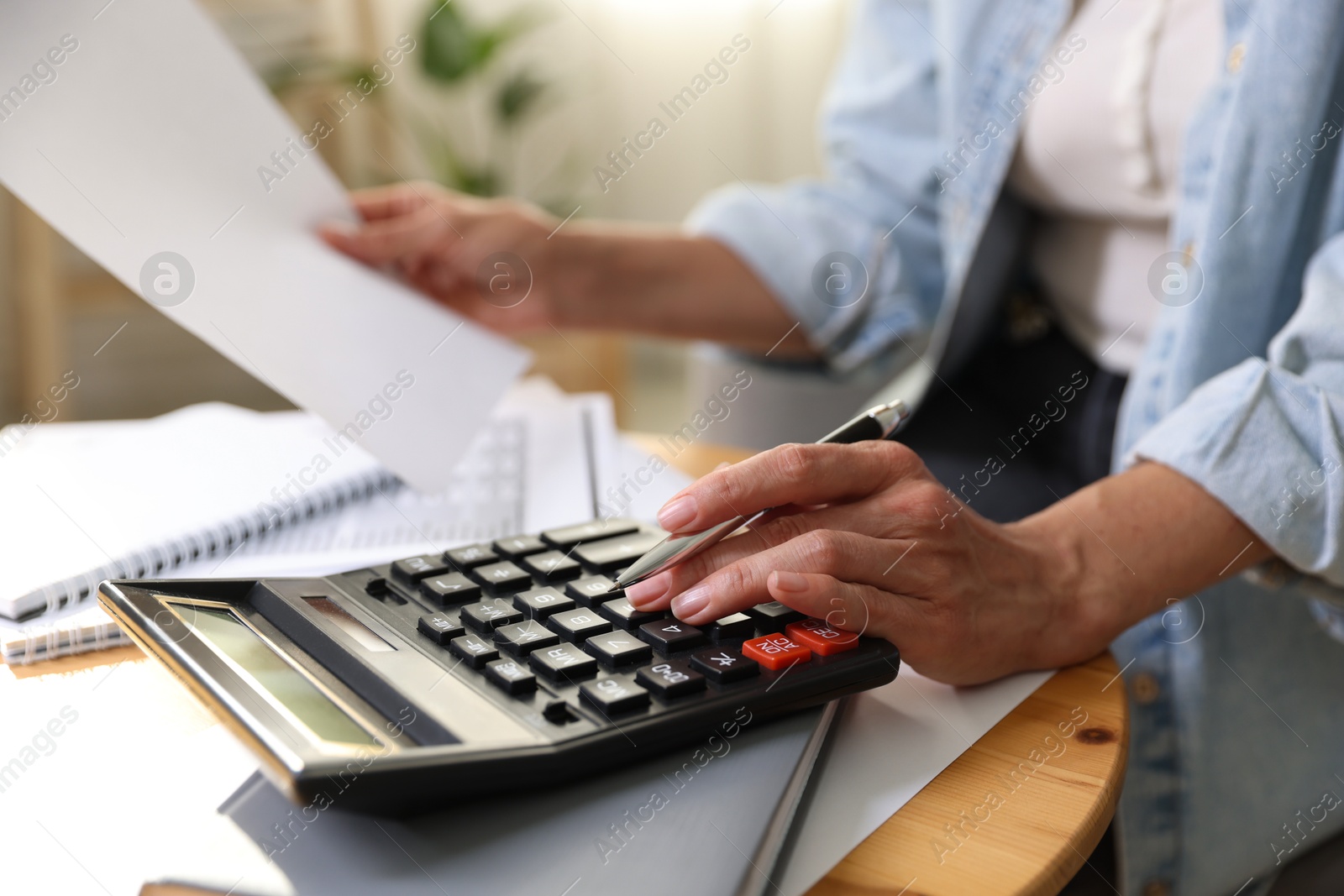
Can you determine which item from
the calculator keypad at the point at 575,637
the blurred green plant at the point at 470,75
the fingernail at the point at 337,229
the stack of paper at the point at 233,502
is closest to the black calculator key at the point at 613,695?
the calculator keypad at the point at 575,637

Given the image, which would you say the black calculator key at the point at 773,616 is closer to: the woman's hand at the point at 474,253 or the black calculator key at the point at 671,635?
the black calculator key at the point at 671,635

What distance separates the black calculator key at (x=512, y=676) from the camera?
1.08 feet

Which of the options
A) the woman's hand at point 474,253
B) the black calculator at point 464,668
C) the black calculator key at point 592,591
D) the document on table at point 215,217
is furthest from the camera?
the woman's hand at point 474,253

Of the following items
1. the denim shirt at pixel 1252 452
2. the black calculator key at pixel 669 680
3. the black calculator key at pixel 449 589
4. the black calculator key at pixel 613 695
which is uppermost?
the black calculator key at pixel 449 589

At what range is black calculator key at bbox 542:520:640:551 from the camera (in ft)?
1.46

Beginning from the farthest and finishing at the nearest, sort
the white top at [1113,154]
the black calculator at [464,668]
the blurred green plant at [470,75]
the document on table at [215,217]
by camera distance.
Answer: the blurred green plant at [470,75]
the white top at [1113,154]
the document on table at [215,217]
the black calculator at [464,668]

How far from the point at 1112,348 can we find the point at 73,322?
2.49m

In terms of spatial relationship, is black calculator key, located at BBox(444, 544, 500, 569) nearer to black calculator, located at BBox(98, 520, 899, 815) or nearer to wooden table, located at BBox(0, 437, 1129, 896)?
black calculator, located at BBox(98, 520, 899, 815)

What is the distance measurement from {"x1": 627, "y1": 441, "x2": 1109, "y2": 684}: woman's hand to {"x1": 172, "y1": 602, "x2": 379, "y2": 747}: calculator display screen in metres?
0.11

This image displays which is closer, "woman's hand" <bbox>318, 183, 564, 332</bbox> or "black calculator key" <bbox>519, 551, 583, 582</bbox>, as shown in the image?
"black calculator key" <bbox>519, 551, 583, 582</bbox>

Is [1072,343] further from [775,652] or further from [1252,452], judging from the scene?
[775,652]

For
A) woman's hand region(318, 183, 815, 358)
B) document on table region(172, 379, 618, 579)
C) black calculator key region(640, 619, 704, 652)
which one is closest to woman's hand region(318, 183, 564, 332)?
woman's hand region(318, 183, 815, 358)

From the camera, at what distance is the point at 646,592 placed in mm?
381

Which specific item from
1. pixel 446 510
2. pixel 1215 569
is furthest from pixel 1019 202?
pixel 446 510
